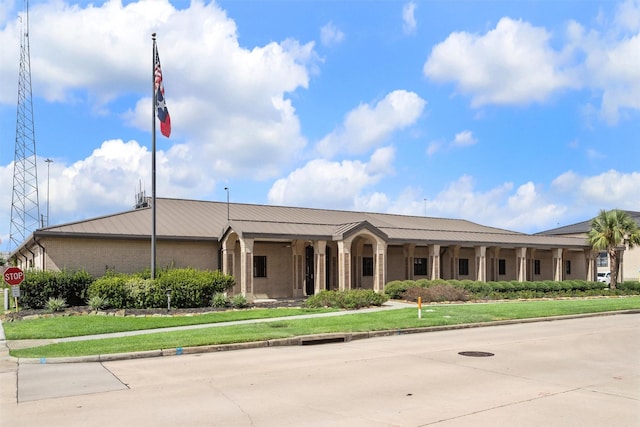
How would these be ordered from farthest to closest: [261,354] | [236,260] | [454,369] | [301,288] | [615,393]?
[301,288], [236,260], [261,354], [454,369], [615,393]

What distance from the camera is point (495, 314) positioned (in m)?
21.9

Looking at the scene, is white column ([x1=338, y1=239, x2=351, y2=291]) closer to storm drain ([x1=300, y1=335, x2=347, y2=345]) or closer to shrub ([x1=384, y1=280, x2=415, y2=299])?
shrub ([x1=384, y1=280, x2=415, y2=299])

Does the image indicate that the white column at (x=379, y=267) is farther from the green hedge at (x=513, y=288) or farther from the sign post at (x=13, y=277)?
the sign post at (x=13, y=277)

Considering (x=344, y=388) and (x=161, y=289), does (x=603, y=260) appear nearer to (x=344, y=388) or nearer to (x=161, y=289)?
(x=161, y=289)

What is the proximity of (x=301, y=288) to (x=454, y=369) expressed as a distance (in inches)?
820

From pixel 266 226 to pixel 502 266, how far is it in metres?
20.7

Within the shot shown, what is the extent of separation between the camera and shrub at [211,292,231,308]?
934 inches

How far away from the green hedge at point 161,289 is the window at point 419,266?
16018 millimetres

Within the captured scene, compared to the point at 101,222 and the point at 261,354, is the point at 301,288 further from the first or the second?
the point at 261,354

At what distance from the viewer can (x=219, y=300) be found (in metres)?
23.8

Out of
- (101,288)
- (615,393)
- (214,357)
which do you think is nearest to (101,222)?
(101,288)

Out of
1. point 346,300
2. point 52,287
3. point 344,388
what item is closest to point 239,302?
point 346,300

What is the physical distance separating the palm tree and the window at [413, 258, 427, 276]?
13.7 m

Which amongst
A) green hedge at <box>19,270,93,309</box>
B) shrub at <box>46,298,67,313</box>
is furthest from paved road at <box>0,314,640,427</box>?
green hedge at <box>19,270,93,309</box>
